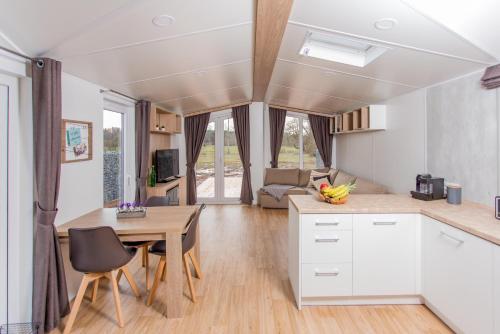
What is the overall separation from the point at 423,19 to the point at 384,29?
11.4 inches

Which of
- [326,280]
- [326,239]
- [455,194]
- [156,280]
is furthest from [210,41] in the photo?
[455,194]

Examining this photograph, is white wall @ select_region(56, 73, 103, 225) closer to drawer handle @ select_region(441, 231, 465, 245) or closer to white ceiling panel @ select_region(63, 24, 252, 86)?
white ceiling panel @ select_region(63, 24, 252, 86)

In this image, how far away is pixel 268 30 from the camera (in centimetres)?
256

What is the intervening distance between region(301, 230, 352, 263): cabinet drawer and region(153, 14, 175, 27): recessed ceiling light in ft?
6.15

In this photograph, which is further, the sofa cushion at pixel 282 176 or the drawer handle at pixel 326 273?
the sofa cushion at pixel 282 176

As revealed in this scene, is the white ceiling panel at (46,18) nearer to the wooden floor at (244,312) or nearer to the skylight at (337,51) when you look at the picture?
the skylight at (337,51)

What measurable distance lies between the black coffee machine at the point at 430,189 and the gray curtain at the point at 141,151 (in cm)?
357

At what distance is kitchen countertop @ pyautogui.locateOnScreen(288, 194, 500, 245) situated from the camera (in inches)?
79.7

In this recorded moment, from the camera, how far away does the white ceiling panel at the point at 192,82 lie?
3.78 m

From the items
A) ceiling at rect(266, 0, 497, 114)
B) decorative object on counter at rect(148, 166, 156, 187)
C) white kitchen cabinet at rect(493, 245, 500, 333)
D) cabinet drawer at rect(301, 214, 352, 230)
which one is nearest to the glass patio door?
decorative object on counter at rect(148, 166, 156, 187)

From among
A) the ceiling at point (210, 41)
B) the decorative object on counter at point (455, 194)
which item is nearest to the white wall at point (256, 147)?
the ceiling at point (210, 41)

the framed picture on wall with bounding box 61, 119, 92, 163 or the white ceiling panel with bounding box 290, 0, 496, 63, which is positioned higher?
the white ceiling panel with bounding box 290, 0, 496, 63

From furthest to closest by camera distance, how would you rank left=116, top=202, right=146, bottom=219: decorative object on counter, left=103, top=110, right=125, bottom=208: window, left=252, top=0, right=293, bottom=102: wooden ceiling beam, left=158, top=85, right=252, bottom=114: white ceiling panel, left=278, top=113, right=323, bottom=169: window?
left=278, top=113, right=323, bottom=169: window → left=158, top=85, right=252, bottom=114: white ceiling panel → left=103, top=110, right=125, bottom=208: window → left=116, top=202, right=146, bottom=219: decorative object on counter → left=252, top=0, right=293, bottom=102: wooden ceiling beam

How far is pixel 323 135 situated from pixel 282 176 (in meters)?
1.41
